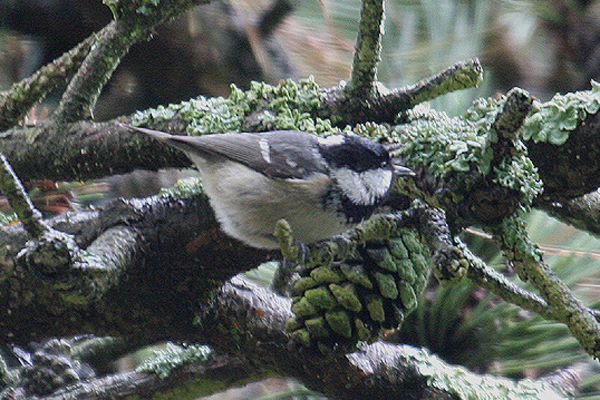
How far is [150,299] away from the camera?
943mm

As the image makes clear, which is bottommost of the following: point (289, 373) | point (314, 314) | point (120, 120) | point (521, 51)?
point (289, 373)

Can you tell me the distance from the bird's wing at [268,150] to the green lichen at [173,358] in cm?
29

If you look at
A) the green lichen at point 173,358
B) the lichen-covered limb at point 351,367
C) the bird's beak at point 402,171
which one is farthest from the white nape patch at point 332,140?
the green lichen at point 173,358

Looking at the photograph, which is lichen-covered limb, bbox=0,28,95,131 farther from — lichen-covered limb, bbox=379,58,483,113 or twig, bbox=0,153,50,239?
lichen-covered limb, bbox=379,58,483,113

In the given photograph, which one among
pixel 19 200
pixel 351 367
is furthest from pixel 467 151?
pixel 19 200

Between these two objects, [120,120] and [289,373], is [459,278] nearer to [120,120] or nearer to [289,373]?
[289,373]

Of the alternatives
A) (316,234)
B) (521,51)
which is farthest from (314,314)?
(521,51)

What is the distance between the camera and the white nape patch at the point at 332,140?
0.97m

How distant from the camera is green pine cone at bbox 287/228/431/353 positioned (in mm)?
811

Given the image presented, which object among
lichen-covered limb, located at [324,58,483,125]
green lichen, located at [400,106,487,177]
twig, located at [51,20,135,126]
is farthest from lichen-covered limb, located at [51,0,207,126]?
green lichen, located at [400,106,487,177]

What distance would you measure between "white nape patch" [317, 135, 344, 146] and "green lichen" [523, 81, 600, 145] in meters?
0.28

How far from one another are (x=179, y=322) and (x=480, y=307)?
496 mm

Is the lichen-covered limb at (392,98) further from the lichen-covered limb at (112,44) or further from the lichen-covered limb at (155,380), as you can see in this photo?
the lichen-covered limb at (155,380)

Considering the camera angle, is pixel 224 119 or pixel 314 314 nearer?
pixel 314 314
